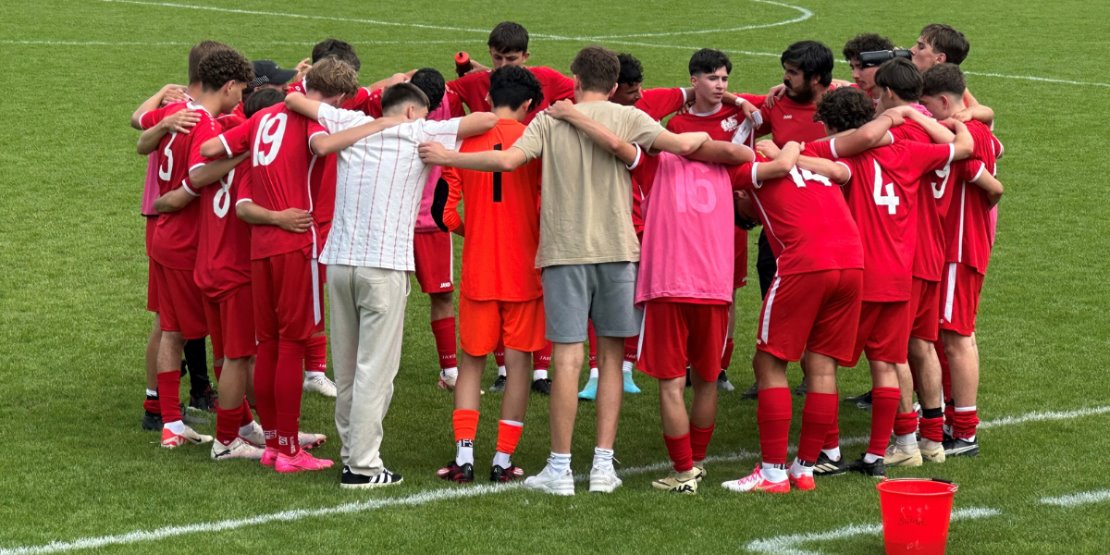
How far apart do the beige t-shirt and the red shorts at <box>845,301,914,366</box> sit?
4.35 ft

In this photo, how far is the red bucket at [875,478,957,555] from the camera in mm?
6348

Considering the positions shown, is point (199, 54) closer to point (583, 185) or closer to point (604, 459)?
point (583, 185)

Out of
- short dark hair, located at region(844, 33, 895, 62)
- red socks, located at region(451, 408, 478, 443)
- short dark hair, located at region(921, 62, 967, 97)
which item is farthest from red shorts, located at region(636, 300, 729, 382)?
short dark hair, located at region(844, 33, 895, 62)

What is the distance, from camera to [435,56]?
2594 cm

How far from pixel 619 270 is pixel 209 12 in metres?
23.6

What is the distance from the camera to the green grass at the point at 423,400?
693 centimetres

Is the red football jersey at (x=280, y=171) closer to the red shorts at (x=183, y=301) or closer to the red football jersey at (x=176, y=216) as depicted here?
the red football jersey at (x=176, y=216)

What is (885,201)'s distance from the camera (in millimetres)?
7723

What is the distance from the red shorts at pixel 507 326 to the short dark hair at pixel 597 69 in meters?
1.17

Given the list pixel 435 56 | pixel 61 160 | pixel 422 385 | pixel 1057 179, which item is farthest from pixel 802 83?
pixel 435 56

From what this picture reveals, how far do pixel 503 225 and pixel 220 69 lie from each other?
193 centimetres

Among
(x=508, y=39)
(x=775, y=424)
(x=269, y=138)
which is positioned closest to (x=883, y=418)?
(x=775, y=424)

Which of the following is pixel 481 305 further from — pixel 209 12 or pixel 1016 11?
pixel 1016 11

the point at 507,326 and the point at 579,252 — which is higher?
the point at 579,252
